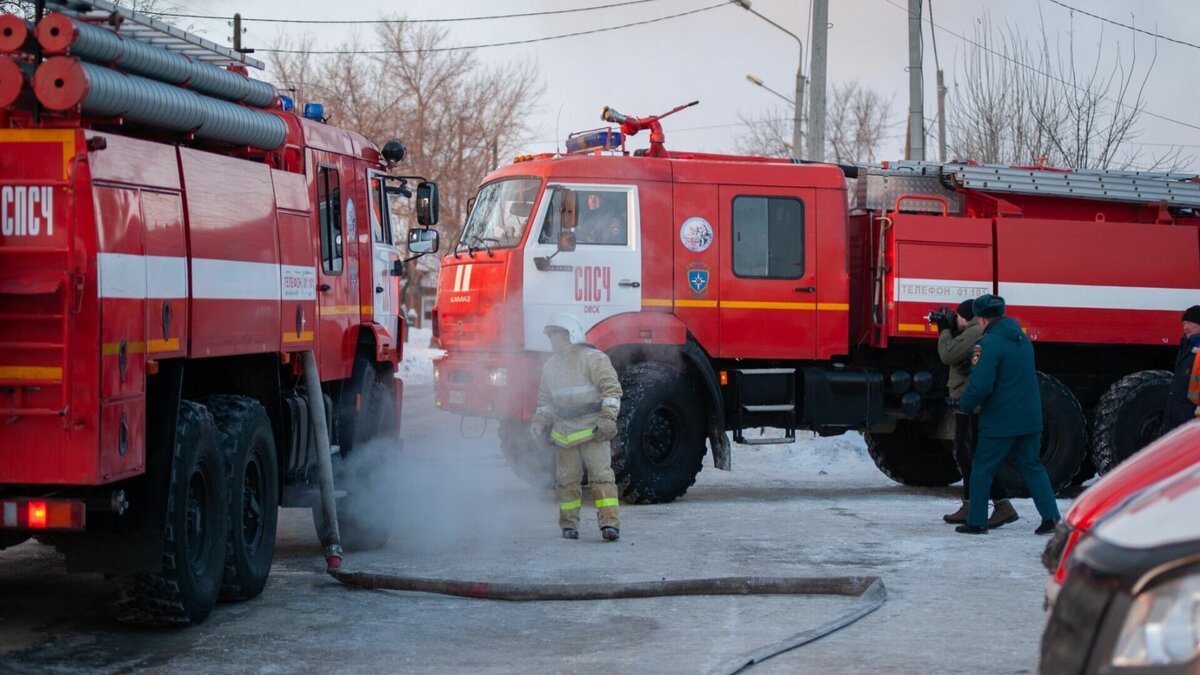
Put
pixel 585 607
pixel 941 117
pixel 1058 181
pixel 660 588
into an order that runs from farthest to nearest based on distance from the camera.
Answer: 1. pixel 941 117
2. pixel 1058 181
3. pixel 660 588
4. pixel 585 607

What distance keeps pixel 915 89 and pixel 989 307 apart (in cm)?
966

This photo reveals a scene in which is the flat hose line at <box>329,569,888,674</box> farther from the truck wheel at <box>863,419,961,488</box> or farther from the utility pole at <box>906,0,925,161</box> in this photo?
the utility pole at <box>906,0,925,161</box>

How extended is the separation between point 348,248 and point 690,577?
354cm

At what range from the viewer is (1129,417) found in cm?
1455

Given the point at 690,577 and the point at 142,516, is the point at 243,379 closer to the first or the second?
the point at 142,516

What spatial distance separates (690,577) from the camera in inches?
364

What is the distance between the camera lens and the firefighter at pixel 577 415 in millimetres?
11195

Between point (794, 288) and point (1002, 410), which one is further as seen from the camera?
point (794, 288)

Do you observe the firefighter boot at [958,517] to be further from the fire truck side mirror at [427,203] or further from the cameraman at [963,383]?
the fire truck side mirror at [427,203]

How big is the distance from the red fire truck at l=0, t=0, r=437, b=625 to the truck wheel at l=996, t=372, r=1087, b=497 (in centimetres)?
731

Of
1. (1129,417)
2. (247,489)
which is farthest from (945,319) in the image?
(247,489)

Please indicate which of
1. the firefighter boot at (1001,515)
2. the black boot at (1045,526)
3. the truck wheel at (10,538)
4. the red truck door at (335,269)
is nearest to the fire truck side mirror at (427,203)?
the red truck door at (335,269)

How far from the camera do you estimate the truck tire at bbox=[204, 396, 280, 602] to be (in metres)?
8.25

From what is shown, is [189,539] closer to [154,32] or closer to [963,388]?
[154,32]
